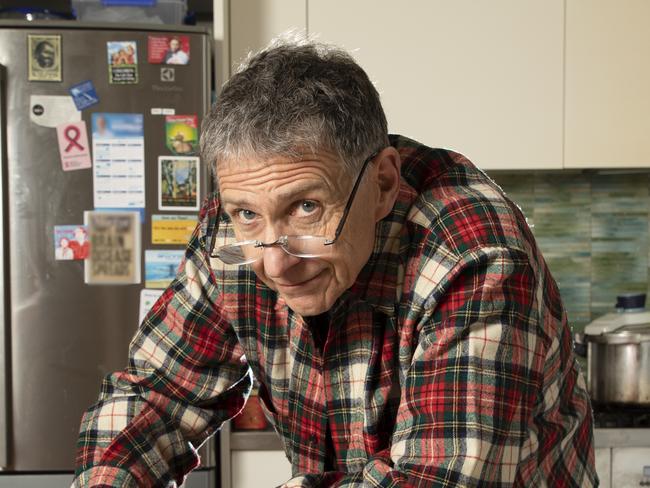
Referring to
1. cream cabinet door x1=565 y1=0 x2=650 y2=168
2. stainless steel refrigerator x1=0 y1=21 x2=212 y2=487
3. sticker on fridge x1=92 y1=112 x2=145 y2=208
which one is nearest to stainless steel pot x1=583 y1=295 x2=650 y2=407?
cream cabinet door x1=565 y1=0 x2=650 y2=168

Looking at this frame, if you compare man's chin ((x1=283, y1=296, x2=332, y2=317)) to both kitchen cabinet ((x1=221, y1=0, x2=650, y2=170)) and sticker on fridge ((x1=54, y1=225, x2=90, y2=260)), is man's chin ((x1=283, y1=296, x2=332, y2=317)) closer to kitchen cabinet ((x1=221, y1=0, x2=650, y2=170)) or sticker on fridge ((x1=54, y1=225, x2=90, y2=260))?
sticker on fridge ((x1=54, y1=225, x2=90, y2=260))

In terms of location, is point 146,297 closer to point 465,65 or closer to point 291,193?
point 465,65

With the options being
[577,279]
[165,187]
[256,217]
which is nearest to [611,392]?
Answer: [577,279]

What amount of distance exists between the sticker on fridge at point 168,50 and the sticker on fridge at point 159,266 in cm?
48

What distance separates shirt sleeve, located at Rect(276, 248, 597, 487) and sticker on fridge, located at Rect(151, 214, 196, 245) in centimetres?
125

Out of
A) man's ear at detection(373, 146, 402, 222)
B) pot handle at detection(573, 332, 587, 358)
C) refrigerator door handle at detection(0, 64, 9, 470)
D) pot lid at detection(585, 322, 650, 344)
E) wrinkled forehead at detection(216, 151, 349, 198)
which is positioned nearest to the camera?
wrinkled forehead at detection(216, 151, 349, 198)

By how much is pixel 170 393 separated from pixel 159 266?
1.06m

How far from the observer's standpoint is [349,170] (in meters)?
0.81

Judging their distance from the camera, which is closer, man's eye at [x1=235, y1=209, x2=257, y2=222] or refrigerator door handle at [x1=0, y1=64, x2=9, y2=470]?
man's eye at [x1=235, y1=209, x2=257, y2=222]

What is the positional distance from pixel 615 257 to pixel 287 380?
1.87 meters

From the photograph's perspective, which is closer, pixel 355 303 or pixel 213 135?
pixel 213 135

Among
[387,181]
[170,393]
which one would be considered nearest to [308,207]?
[387,181]

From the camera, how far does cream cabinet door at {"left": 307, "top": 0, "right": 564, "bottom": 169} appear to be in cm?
217

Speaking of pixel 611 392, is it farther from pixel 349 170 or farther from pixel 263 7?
pixel 349 170
